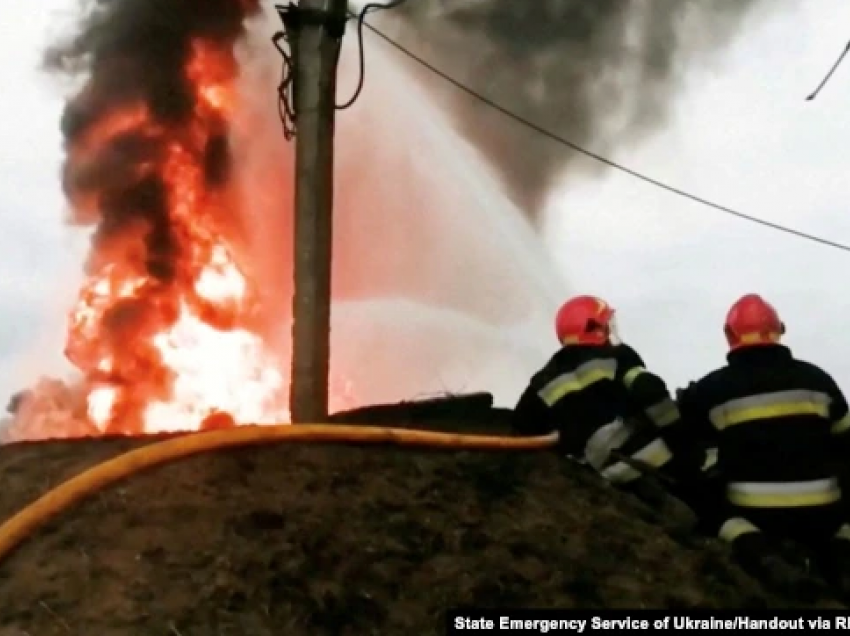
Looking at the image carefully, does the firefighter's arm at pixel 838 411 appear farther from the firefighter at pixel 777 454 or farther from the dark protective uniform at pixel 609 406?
the dark protective uniform at pixel 609 406

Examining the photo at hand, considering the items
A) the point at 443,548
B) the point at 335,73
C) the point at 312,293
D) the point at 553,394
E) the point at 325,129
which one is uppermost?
the point at 335,73

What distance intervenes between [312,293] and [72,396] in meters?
10.2

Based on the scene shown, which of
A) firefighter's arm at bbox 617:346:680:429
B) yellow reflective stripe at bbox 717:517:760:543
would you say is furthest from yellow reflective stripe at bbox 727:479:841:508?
firefighter's arm at bbox 617:346:680:429

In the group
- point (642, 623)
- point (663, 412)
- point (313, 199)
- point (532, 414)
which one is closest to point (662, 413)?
point (663, 412)

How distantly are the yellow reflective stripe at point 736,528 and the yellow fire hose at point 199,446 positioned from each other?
6.07 feet

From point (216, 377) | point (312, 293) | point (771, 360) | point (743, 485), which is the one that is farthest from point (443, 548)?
point (216, 377)

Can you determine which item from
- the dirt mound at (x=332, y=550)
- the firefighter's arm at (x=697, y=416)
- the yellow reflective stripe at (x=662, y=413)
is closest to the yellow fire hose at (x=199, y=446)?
the dirt mound at (x=332, y=550)

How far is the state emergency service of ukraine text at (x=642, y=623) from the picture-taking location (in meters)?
5.00

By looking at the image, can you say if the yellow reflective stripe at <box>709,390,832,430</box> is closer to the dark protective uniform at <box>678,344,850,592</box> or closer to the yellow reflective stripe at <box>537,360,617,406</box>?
the dark protective uniform at <box>678,344,850,592</box>

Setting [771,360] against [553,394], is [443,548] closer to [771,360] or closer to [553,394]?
[553,394]

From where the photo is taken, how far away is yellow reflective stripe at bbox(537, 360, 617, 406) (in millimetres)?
6746

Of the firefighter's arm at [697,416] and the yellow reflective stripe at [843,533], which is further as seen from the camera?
the firefighter's arm at [697,416]

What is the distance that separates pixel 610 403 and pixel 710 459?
0.90 metres

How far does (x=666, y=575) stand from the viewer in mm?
5719
